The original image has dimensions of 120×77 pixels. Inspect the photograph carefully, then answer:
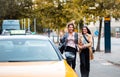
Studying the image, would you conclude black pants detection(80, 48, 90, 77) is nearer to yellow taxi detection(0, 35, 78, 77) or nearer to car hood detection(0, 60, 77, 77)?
yellow taxi detection(0, 35, 78, 77)

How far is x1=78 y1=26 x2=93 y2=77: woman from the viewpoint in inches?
538

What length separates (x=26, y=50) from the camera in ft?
29.5

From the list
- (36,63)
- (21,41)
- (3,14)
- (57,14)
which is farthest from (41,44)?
(3,14)

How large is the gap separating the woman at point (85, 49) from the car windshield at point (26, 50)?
431 centimetres

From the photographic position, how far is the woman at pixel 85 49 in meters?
13.7

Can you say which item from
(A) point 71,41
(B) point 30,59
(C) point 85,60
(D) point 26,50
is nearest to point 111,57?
(C) point 85,60

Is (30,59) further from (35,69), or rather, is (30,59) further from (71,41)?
(71,41)

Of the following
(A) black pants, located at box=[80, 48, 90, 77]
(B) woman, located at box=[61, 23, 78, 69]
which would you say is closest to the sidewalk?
(A) black pants, located at box=[80, 48, 90, 77]

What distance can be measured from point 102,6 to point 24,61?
2446 centimetres

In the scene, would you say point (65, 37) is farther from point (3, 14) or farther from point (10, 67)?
point (3, 14)

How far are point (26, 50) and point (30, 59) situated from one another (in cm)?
42

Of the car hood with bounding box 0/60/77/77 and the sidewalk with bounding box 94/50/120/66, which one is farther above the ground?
the car hood with bounding box 0/60/77/77

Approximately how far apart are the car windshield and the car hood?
394 millimetres

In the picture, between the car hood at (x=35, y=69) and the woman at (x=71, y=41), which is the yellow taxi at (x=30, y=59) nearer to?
the car hood at (x=35, y=69)
